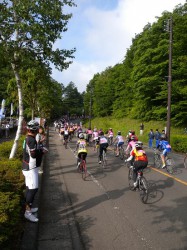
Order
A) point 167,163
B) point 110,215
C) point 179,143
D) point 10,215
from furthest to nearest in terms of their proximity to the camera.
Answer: point 179,143 → point 167,163 → point 110,215 → point 10,215

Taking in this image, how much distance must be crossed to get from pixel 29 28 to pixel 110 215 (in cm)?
696

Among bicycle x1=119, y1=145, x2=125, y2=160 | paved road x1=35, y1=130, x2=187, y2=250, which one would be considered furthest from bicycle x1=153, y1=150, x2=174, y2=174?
A: bicycle x1=119, y1=145, x2=125, y2=160

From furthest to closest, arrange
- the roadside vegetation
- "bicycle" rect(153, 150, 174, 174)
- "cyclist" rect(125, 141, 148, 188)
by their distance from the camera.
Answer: the roadside vegetation → "bicycle" rect(153, 150, 174, 174) → "cyclist" rect(125, 141, 148, 188)

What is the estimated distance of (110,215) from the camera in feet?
25.3

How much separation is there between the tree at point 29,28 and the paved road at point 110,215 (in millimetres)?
2918

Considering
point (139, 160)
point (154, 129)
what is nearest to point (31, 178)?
point (139, 160)

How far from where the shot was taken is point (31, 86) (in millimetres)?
24969

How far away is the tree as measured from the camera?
11.0 metres

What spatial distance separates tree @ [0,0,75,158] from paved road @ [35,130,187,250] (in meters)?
2.92

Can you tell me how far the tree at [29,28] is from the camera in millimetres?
11031

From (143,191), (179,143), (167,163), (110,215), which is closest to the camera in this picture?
(110,215)

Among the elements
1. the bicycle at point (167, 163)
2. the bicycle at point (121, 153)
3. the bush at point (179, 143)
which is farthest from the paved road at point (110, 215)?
the bush at point (179, 143)

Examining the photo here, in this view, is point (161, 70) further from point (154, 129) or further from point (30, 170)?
point (30, 170)

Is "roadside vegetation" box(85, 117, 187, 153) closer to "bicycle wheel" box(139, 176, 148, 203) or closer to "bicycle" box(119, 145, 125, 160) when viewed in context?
"bicycle" box(119, 145, 125, 160)
